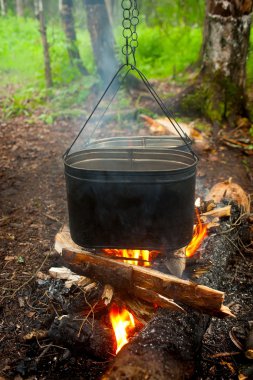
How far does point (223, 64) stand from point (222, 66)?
0.04m

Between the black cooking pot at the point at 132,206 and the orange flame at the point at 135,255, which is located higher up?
the black cooking pot at the point at 132,206

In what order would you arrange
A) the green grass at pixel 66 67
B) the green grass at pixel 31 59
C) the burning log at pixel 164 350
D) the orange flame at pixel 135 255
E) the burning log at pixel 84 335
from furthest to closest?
the green grass at pixel 31 59
the green grass at pixel 66 67
the orange flame at pixel 135 255
the burning log at pixel 84 335
the burning log at pixel 164 350

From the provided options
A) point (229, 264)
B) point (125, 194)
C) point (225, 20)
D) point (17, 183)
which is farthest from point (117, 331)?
point (225, 20)

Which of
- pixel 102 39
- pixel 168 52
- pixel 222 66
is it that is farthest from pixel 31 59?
pixel 222 66

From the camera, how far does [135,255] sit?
3.01 meters

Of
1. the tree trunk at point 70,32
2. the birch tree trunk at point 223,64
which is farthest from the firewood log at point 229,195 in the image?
the tree trunk at point 70,32

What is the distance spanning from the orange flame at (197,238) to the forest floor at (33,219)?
1.11 metres

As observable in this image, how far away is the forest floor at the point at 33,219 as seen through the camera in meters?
2.66

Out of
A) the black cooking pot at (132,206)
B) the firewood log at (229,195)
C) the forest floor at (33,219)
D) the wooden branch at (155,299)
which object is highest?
the black cooking pot at (132,206)

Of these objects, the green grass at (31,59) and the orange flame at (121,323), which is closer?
the orange flame at (121,323)

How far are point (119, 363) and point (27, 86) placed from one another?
8.47m

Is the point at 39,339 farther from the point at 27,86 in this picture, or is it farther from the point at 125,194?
the point at 27,86

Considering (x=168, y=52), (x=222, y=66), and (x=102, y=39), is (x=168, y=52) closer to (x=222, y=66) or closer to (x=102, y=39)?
(x=102, y=39)

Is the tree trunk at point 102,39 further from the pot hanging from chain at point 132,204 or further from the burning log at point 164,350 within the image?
the burning log at point 164,350
